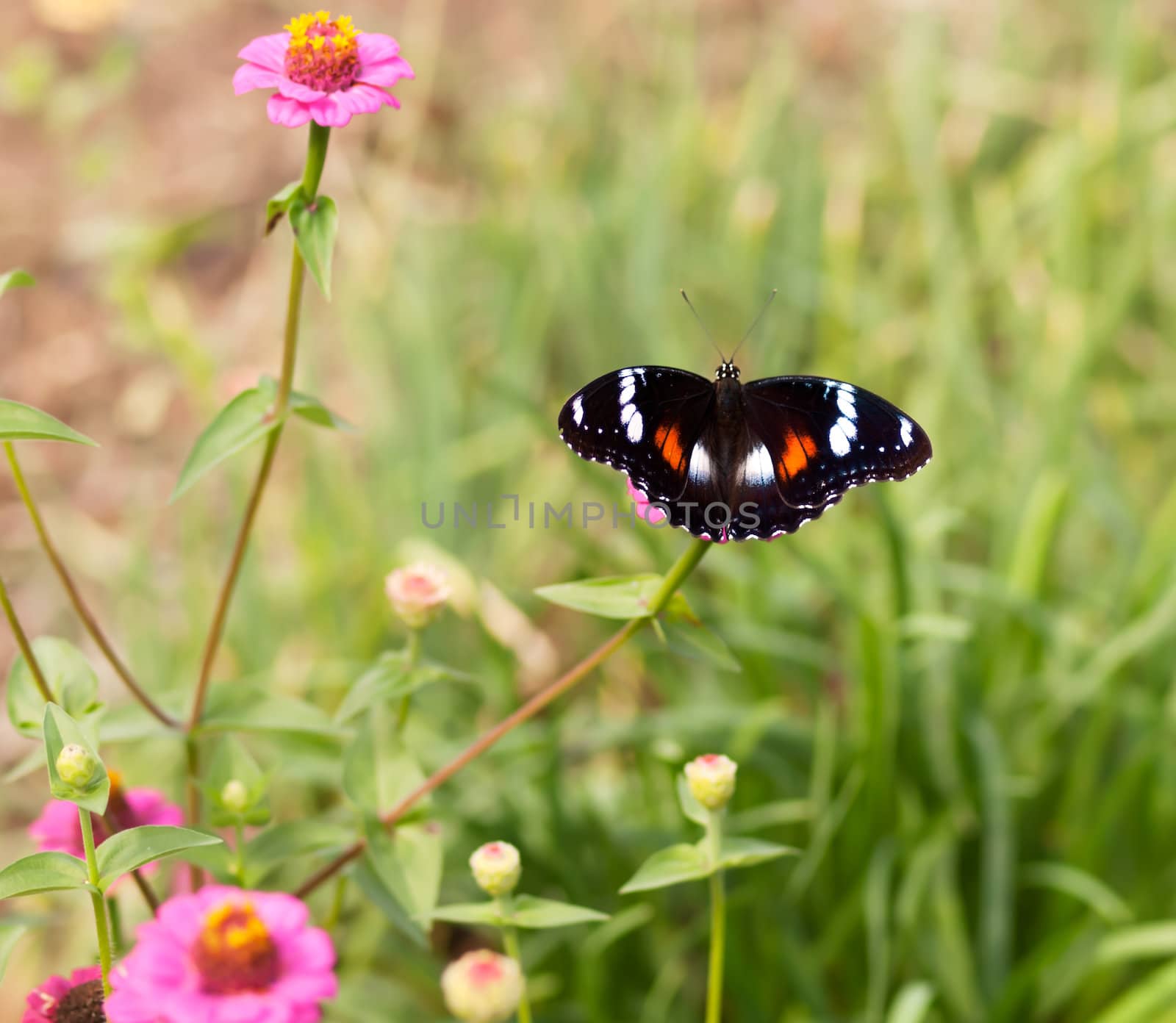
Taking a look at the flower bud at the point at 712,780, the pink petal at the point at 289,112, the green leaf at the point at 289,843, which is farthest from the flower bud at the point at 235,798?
the pink petal at the point at 289,112

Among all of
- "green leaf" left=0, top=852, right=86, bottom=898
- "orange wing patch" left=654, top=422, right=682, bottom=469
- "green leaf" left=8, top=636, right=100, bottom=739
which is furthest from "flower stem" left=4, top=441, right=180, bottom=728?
"orange wing patch" left=654, top=422, right=682, bottom=469

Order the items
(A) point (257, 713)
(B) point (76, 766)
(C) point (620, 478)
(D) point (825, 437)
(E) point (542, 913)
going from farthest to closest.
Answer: (C) point (620, 478)
(D) point (825, 437)
(A) point (257, 713)
(E) point (542, 913)
(B) point (76, 766)

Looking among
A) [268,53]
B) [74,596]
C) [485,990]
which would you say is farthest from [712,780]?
[268,53]

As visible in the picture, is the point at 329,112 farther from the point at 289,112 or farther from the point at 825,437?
the point at 825,437

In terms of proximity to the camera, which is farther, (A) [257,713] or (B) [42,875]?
(A) [257,713]

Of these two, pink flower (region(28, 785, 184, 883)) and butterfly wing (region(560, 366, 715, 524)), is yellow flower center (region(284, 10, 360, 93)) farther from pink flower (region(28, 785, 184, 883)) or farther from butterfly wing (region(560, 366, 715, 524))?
pink flower (region(28, 785, 184, 883))

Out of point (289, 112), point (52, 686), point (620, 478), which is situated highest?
point (289, 112)

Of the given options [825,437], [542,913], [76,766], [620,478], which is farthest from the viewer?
[620,478]
